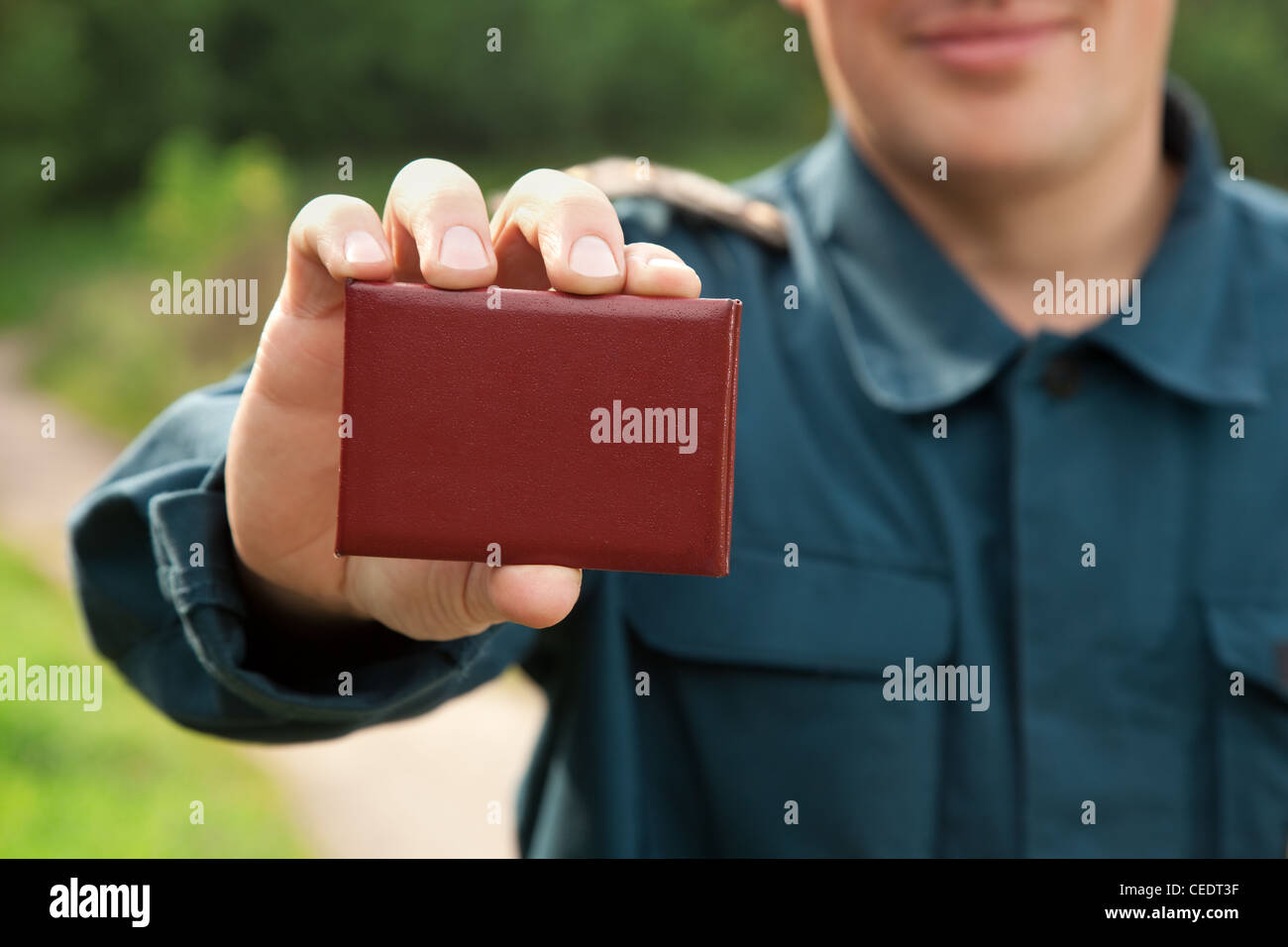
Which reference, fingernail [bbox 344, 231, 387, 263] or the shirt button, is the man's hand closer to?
fingernail [bbox 344, 231, 387, 263]

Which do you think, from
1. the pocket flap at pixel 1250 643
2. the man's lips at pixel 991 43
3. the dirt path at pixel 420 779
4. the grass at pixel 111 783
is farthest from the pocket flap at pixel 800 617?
the grass at pixel 111 783

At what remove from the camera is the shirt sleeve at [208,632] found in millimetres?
1453

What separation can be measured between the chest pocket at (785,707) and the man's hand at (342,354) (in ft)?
2.14

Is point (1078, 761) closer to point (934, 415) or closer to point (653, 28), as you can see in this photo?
point (934, 415)

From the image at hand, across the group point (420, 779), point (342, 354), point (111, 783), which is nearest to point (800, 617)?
point (342, 354)

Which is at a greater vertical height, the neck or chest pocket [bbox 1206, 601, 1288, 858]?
the neck

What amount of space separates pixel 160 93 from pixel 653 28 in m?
7.02

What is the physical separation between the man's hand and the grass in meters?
3.22

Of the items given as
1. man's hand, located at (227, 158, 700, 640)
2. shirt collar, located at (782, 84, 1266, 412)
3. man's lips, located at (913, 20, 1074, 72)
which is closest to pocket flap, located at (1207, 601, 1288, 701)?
shirt collar, located at (782, 84, 1266, 412)

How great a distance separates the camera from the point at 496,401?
4.02 ft

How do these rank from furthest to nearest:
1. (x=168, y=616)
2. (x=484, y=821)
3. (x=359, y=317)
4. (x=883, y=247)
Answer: (x=484, y=821) < (x=883, y=247) < (x=168, y=616) < (x=359, y=317)

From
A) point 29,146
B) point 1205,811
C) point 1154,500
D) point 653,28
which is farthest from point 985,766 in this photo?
point 653,28

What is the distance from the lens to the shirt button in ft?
6.49

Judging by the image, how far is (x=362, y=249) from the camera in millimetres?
1173
